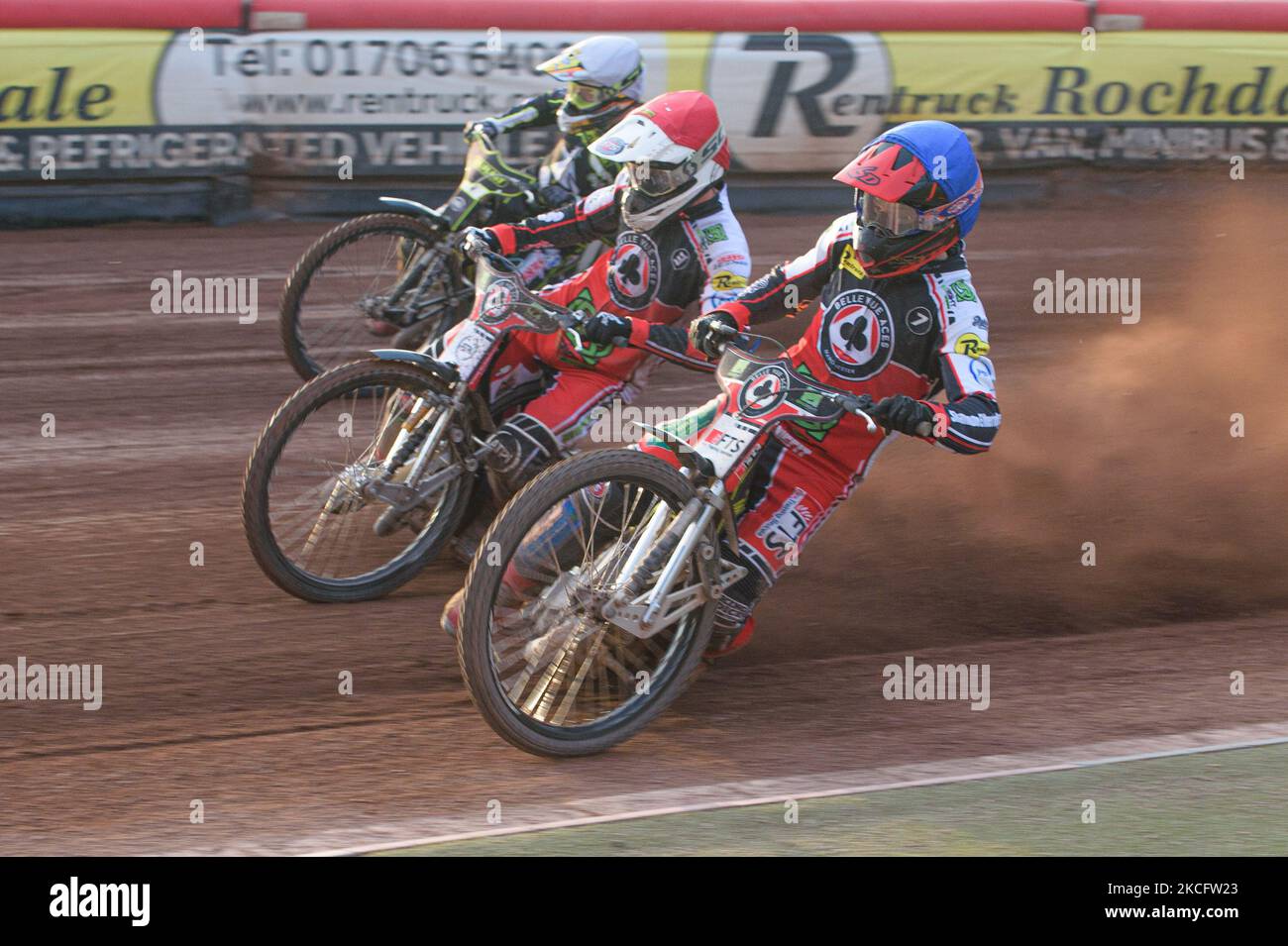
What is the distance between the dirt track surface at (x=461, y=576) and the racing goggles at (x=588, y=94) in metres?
2.19

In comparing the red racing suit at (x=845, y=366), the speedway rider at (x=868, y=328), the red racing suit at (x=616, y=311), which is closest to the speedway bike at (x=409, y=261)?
the red racing suit at (x=616, y=311)

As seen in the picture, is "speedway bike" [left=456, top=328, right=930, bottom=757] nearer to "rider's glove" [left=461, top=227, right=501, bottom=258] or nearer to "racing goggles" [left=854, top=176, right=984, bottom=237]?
"racing goggles" [left=854, top=176, right=984, bottom=237]

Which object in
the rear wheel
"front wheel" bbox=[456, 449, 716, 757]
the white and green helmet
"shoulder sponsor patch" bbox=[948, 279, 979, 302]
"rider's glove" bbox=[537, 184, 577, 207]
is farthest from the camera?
the rear wheel

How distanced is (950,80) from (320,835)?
11.2 metres

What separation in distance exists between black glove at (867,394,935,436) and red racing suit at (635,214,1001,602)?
41cm

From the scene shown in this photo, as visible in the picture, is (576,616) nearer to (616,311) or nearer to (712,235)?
(616,311)

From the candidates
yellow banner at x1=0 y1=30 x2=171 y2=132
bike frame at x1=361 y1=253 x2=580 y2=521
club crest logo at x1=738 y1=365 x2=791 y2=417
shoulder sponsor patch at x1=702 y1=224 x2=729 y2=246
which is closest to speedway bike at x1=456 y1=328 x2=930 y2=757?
club crest logo at x1=738 y1=365 x2=791 y2=417

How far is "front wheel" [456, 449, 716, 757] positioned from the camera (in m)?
4.75

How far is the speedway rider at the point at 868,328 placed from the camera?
207 inches

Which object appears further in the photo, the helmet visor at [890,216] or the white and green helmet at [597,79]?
the white and green helmet at [597,79]

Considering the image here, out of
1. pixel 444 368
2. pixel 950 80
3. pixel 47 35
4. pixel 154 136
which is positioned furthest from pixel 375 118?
pixel 444 368

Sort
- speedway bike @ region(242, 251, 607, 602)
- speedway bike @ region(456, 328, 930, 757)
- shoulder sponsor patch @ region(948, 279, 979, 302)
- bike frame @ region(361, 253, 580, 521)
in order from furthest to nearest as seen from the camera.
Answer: bike frame @ region(361, 253, 580, 521)
speedway bike @ region(242, 251, 607, 602)
shoulder sponsor patch @ region(948, 279, 979, 302)
speedway bike @ region(456, 328, 930, 757)

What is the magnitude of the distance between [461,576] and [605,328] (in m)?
1.40

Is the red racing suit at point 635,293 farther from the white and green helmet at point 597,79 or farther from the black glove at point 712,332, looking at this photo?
the white and green helmet at point 597,79
